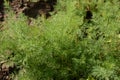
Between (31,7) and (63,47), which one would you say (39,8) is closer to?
(31,7)

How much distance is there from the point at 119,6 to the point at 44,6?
134cm

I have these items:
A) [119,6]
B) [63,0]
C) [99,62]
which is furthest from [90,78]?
[63,0]

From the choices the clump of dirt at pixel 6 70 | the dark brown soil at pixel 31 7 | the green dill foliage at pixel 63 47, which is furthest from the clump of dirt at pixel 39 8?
the green dill foliage at pixel 63 47

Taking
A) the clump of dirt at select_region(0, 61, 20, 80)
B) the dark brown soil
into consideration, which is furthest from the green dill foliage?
the dark brown soil

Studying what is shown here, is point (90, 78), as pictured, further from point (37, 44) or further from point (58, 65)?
point (37, 44)

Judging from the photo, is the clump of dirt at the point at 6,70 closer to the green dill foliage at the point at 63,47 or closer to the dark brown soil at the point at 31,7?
the green dill foliage at the point at 63,47

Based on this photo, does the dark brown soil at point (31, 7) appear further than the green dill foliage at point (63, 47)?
Yes

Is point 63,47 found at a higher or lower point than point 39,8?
lower

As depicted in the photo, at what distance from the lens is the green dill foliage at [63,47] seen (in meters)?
2.79

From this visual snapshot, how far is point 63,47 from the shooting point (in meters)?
2.89

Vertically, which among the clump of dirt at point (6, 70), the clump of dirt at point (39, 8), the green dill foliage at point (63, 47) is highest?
Answer: the clump of dirt at point (39, 8)

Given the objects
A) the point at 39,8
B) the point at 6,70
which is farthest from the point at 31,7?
the point at 6,70

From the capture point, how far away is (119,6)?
3.27m

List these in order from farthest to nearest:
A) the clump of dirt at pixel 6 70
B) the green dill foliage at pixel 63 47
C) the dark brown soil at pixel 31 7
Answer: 1. the dark brown soil at pixel 31 7
2. the clump of dirt at pixel 6 70
3. the green dill foliage at pixel 63 47
